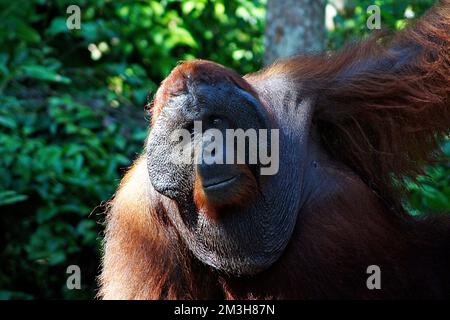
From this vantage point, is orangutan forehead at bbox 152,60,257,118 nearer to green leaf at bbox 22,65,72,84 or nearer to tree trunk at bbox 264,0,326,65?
tree trunk at bbox 264,0,326,65

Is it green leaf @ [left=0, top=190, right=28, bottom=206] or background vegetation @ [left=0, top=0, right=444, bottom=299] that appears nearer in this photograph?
green leaf @ [left=0, top=190, right=28, bottom=206]

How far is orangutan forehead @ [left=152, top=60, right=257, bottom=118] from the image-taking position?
12.5 feet

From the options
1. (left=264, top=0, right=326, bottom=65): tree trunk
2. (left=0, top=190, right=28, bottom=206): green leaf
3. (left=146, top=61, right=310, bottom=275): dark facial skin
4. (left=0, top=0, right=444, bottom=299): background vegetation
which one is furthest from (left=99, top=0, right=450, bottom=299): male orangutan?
(left=264, top=0, right=326, bottom=65): tree trunk

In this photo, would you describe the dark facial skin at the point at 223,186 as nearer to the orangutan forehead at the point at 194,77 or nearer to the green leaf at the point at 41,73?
the orangutan forehead at the point at 194,77

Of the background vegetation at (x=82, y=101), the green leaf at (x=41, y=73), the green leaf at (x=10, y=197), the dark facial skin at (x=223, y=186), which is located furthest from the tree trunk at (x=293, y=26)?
the dark facial skin at (x=223, y=186)

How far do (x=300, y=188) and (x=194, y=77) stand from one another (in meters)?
0.72

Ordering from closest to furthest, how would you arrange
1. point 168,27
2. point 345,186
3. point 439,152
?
1. point 345,186
2. point 439,152
3. point 168,27

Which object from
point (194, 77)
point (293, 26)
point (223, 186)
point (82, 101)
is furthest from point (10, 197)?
point (223, 186)

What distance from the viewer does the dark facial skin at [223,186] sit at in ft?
→ 12.3

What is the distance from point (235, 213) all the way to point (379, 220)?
2.39 feet

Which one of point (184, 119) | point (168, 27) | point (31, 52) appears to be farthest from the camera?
point (168, 27)

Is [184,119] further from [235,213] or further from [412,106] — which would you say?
[412,106]

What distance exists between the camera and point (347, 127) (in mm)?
4191

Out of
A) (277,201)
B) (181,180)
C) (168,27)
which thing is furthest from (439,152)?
(168,27)
